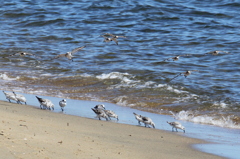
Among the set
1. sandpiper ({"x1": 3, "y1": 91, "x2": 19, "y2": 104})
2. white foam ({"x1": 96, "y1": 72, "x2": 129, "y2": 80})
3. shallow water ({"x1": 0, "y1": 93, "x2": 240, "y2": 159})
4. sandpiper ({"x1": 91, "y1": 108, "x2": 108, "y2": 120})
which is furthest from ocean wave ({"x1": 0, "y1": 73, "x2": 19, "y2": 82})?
sandpiper ({"x1": 91, "y1": 108, "x2": 108, "y2": 120})

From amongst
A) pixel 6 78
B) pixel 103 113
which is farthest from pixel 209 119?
pixel 6 78

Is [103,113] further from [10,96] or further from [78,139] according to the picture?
[78,139]

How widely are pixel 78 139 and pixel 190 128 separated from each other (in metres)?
3.03

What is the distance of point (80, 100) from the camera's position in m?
10.7

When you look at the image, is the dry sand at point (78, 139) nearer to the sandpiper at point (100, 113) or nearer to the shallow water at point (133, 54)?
the sandpiper at point (100, 113)

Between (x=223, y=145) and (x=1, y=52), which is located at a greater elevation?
(x=223, y=145)

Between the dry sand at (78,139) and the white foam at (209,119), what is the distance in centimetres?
155

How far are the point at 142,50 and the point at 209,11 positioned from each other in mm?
7113

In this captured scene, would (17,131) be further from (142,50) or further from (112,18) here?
(112,18)

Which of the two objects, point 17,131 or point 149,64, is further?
point 149,64

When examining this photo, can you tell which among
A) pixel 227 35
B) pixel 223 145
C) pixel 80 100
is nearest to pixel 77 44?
pixel 227 35

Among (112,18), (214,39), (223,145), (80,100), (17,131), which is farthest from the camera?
(112,18)

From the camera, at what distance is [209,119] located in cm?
944

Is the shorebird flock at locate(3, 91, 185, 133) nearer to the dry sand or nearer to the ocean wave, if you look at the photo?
the dry sand
